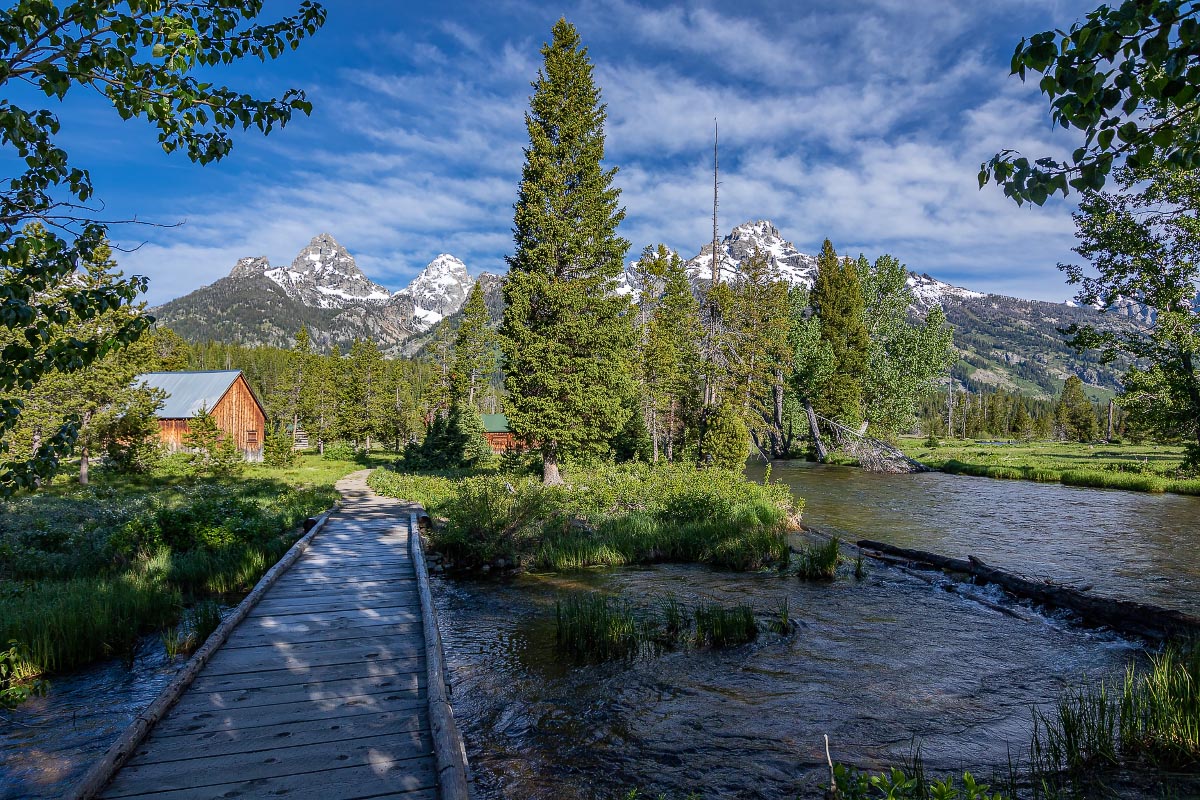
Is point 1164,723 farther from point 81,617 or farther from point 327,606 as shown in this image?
point 81,617

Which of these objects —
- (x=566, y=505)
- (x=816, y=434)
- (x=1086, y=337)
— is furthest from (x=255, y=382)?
(x=1086, y=337)

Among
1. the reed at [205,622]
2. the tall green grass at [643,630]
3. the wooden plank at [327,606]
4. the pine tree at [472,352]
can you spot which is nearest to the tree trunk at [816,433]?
the pine tree at [472,352]

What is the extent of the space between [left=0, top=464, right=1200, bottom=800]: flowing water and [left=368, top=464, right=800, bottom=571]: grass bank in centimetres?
105

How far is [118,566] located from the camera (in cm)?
1237

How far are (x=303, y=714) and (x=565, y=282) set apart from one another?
21423 millimetres

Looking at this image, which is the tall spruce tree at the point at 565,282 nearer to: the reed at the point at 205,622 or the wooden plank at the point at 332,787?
the reed at the point at 205,622

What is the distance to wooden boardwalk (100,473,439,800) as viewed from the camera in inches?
170

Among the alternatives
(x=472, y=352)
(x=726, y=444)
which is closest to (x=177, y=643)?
(x=726, y=444)

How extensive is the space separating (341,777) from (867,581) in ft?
37.7

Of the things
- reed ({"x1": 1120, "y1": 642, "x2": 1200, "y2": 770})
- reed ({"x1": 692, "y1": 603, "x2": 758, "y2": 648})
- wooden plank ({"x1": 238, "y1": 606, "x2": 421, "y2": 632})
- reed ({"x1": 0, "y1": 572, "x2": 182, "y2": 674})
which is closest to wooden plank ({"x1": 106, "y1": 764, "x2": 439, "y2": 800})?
wooden plank ({"x1": 238, "y1": 606, "x2": 421, "y2": 632})

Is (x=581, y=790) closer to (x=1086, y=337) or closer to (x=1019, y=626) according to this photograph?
(x=1019, y=626)

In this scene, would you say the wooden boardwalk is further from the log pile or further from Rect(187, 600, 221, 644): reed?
the log pile

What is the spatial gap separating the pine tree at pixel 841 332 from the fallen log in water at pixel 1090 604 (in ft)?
125

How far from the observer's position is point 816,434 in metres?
50.1
